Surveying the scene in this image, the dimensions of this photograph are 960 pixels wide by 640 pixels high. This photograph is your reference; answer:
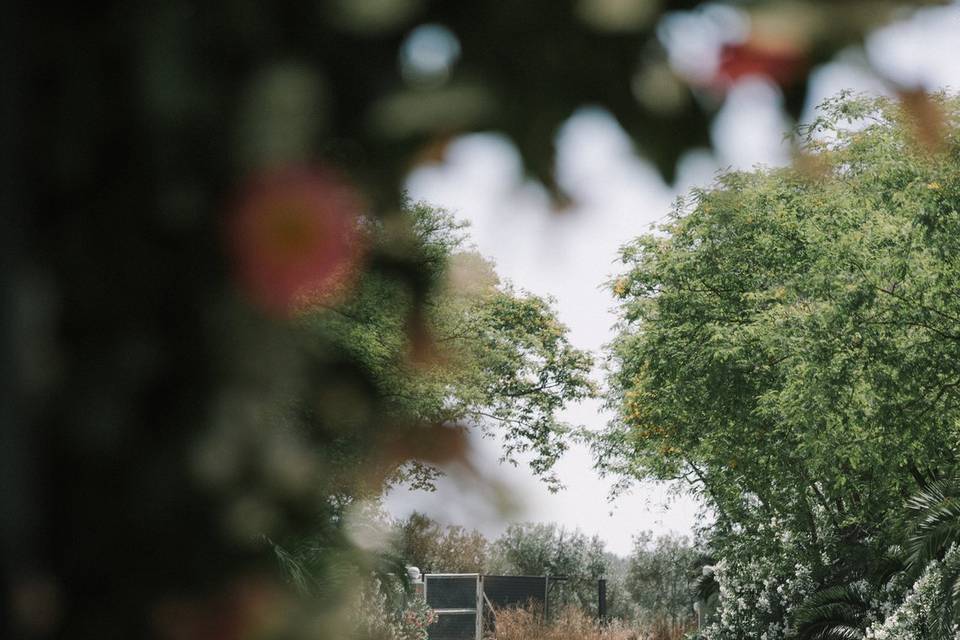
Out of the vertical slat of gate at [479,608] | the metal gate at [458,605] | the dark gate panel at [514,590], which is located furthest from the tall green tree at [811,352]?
the dark gate panel at [514,590]

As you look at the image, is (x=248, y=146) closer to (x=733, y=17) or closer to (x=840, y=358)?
(x=733, y=17)

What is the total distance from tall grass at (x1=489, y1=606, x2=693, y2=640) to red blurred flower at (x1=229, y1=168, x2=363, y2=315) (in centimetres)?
2243

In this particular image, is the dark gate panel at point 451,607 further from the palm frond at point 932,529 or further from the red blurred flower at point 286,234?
the red blurred flower at point 286,234

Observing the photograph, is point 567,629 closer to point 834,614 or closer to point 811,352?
point 834,614

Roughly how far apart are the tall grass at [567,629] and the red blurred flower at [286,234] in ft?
73.6

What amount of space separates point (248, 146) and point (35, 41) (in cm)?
19

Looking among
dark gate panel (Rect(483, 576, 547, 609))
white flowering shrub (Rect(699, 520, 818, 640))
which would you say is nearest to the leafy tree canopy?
white flowering shrub (Rect(699, 520, 818, 640))

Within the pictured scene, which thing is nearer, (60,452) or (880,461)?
(60,452)

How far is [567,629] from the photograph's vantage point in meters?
22.7

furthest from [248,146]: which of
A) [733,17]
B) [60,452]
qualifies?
[733,17]

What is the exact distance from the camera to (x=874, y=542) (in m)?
17.1

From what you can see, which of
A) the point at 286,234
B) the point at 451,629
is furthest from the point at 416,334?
the point at 451,629

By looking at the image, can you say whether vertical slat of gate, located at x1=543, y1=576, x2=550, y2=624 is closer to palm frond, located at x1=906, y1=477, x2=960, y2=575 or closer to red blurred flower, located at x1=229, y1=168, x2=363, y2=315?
palm frond, located at x1=906, y1=477, x2=960, y2=575

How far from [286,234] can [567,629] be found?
23.0 meters
